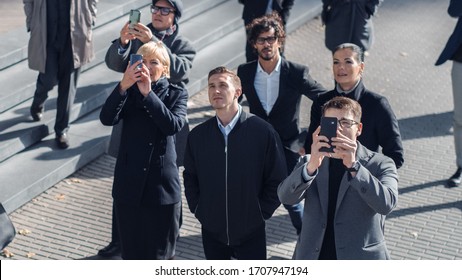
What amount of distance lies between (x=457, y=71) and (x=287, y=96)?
2.56 metres

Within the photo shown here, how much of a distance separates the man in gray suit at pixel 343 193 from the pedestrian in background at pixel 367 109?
1.23m

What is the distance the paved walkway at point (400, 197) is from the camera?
9008mm

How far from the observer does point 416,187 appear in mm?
10398

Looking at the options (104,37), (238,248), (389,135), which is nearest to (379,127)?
(389,135)

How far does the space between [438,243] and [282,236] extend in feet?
4.72

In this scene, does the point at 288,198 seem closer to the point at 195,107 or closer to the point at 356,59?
the point at 356,59

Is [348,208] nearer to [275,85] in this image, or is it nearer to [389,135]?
[389,135]

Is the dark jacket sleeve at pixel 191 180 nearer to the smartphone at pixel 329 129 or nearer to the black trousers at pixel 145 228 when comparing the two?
the black trousers at pixel 145 228

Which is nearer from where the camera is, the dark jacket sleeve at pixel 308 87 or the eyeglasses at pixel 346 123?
the eyeglasses at pixel 346 123

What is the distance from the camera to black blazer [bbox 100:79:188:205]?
734 centimetres

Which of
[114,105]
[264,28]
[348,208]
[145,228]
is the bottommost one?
[145,228]

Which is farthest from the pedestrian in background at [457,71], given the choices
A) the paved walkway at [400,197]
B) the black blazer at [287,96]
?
the black blazer at [287,96]

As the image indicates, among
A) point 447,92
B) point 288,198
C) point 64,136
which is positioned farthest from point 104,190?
point 447,92

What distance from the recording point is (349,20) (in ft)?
37.0
